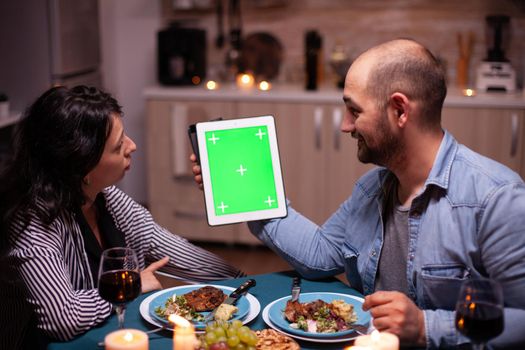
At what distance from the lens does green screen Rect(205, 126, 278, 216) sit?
1896mm

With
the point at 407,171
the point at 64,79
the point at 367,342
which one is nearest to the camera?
the point at 367,342

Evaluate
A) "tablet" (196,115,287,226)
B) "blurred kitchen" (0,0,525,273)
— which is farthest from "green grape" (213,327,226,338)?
"blurred kitchen" (0,0,525,273)

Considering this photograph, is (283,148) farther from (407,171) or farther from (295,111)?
(407,171)

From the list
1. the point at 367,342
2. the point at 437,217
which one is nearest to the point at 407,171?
the point at 437,217

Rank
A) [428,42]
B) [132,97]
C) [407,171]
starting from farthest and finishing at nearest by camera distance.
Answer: [132,97] < [428,42] < [407,171]

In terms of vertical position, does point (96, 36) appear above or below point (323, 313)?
above

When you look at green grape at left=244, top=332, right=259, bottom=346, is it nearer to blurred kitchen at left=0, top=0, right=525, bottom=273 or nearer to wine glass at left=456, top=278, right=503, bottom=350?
wine glass at left=456, top=278, right=503, bottom=350

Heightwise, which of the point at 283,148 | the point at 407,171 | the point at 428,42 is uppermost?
the point at 428,42

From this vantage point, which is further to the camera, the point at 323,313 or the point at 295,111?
the point at 295,111

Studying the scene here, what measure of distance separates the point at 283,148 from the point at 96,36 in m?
1.38

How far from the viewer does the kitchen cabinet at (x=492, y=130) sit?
12.7 ft

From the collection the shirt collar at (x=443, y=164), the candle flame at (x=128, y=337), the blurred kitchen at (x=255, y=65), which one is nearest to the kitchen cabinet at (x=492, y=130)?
the blurred kitchen at (x=255, y=65)

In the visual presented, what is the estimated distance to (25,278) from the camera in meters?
1.68

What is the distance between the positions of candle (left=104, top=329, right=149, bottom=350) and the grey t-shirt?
2.39 feet
